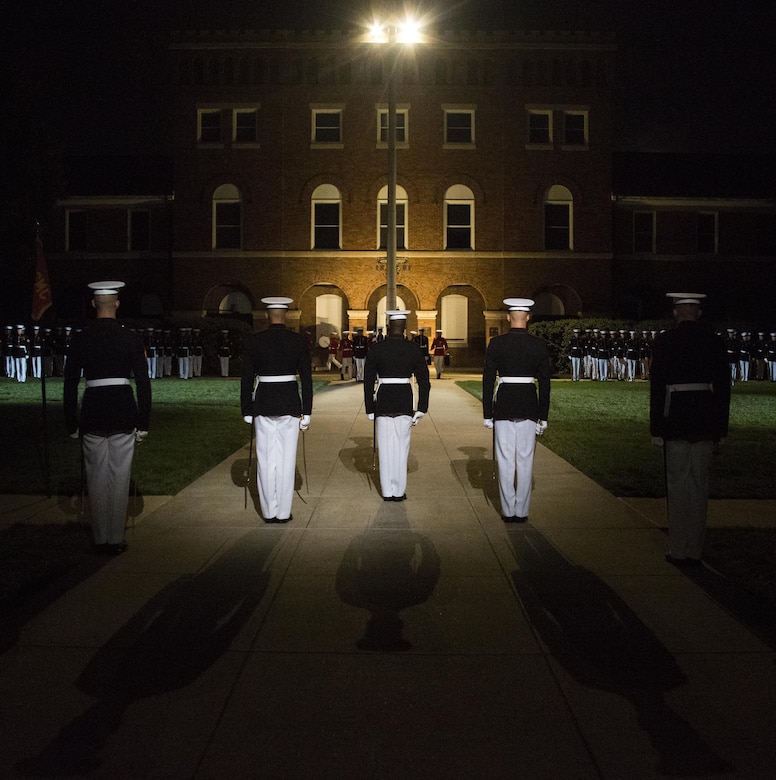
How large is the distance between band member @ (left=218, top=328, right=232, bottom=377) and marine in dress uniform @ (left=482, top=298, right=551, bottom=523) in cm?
2684

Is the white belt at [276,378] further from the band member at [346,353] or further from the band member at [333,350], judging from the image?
the band member at [333,350]

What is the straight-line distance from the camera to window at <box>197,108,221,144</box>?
40688 millimetres

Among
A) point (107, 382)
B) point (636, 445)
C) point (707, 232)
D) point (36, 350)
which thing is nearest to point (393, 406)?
point (107, 382)

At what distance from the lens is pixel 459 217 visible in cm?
4081

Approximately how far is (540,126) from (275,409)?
115 feet

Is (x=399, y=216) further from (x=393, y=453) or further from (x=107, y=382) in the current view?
(x=107, y=382)

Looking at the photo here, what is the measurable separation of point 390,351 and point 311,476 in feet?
7.87

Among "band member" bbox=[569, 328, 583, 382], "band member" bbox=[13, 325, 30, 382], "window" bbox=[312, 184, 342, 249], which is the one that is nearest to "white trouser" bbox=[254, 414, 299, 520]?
"band member" bbox=[13, 325, 30, 382]

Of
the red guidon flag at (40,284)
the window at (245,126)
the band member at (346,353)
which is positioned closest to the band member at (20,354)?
the band member at (346,353)

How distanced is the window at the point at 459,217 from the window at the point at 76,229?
53.0 ft

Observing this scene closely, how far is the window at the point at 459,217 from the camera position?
40656 mm

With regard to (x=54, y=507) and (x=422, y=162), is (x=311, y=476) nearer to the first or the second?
(x=54, y=507)

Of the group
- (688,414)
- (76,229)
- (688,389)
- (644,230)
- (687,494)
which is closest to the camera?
(687,494)

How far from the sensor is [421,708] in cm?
429
